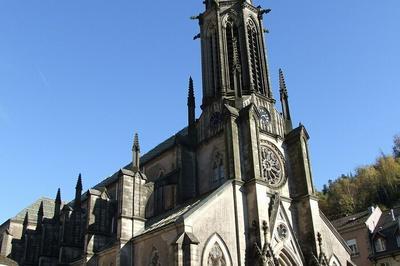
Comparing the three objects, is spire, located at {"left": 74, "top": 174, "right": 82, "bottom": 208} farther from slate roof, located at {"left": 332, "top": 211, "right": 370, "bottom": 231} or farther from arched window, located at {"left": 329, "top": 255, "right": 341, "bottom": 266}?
slate roof, located at {"left": 332, "top": 211, "right": 370, "bottom": 231}

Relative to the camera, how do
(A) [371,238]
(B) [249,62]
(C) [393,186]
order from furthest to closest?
(C) [393,186]
(A) [371,238]
(B) [249,62]

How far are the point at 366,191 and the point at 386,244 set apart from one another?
38313 millimetres

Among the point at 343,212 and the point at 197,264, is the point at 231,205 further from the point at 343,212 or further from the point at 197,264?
the point at 343,212

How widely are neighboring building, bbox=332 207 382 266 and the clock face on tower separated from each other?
15.4 m

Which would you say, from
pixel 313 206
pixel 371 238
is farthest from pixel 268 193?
pixel 371 238

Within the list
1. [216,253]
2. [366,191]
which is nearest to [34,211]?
[216,253]

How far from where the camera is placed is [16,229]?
176 ft

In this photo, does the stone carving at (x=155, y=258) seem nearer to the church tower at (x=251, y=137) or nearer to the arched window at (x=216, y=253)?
the arched window at (x=216, y=253)

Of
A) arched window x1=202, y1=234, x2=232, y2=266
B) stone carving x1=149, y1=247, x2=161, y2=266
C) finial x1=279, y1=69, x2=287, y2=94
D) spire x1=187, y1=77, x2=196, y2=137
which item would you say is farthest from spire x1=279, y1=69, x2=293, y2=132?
stone carving x1=149, y1=247, x2=161, y2=266

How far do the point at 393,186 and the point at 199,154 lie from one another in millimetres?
52081

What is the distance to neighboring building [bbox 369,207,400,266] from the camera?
124 feet

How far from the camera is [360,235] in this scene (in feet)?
133

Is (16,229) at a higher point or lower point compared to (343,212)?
lower

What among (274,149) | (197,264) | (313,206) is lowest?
(197,264)
